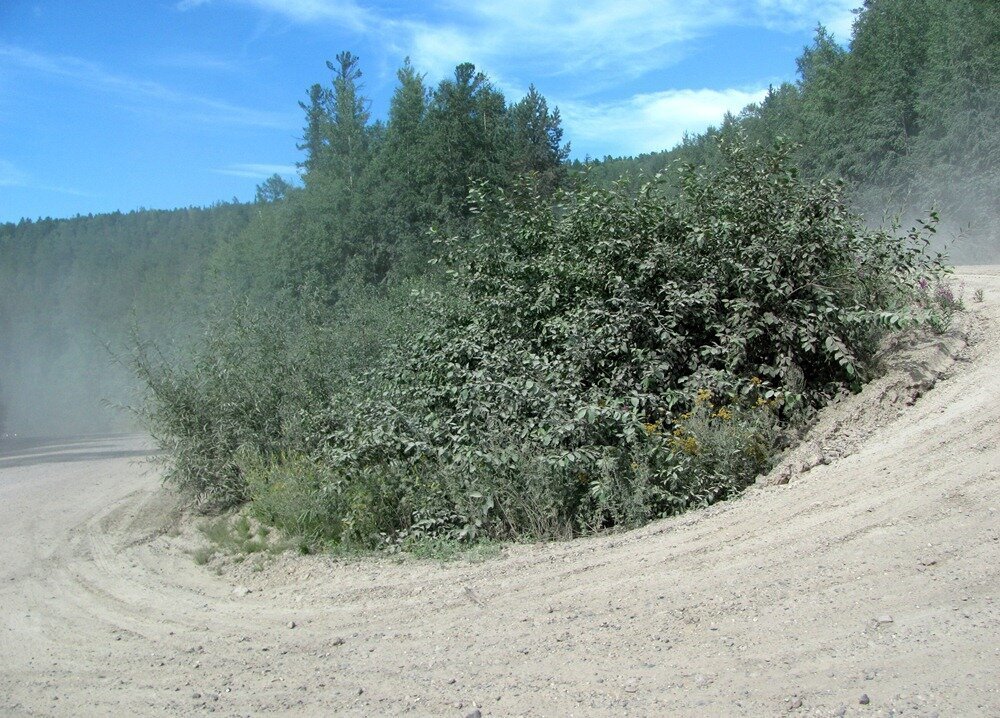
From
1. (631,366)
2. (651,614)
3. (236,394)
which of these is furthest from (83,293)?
(651,614)

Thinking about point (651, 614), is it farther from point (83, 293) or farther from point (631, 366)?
point (83, 293)

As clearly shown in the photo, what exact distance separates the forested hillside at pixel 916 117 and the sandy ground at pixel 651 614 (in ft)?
67.5

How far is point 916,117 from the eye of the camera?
3262cm

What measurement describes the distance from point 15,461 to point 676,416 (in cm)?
1817

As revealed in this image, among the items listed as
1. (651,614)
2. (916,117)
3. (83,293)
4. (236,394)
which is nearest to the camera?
(651,614)

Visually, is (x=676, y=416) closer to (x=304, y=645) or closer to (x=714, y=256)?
(x=714, y=256)

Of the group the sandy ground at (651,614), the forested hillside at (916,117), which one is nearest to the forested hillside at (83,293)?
the forested hillside at (916,117)

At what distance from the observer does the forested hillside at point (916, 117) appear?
93.4 feet

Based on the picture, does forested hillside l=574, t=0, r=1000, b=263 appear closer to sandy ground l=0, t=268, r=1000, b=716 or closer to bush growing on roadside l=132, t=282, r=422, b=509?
bush growing on roadside l=132, t=282, r=422, b=509

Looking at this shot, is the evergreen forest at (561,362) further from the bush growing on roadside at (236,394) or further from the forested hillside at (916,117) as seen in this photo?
the forested hillside at (916,117)

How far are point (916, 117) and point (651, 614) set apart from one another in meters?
32.7

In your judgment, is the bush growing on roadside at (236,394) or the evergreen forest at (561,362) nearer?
the evergreen forest at (561,362)

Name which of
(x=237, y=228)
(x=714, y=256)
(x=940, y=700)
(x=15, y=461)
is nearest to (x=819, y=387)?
(x=714, y=256)

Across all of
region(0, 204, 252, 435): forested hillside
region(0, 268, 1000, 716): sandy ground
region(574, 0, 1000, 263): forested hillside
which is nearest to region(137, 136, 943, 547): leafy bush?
region(0, 268, 1000, 716): sandy ground
